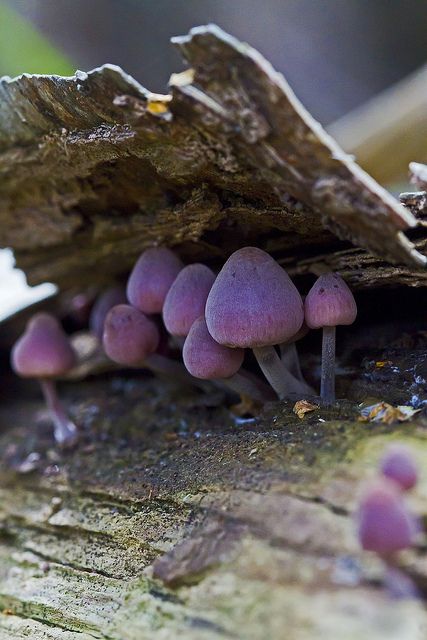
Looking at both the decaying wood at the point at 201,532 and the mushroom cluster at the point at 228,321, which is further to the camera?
the mushroom cluster at the point at 228,321

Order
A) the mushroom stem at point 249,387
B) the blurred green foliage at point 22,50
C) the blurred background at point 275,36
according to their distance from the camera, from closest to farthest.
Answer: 1. the mushroom stem at point 249,387
2. the blurred green foliage at point 22,50
3. the blurred background at point 275,36

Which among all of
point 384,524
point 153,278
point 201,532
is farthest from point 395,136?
point 384,524

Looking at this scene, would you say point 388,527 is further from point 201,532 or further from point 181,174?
point 181,174

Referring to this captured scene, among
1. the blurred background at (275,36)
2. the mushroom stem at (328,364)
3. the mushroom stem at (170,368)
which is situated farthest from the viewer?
the blurred background at (275,36)

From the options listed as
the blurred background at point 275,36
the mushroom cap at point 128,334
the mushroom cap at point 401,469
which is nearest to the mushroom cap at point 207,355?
the mushroom cap at point 128,334

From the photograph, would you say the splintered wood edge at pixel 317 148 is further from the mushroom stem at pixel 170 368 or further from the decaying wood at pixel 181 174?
the mushroom stem at pixel 170 368

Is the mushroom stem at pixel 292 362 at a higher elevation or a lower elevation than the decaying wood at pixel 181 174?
lower

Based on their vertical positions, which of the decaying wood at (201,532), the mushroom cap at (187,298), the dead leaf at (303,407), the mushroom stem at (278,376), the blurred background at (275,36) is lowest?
the decaying wood at (201,532)
